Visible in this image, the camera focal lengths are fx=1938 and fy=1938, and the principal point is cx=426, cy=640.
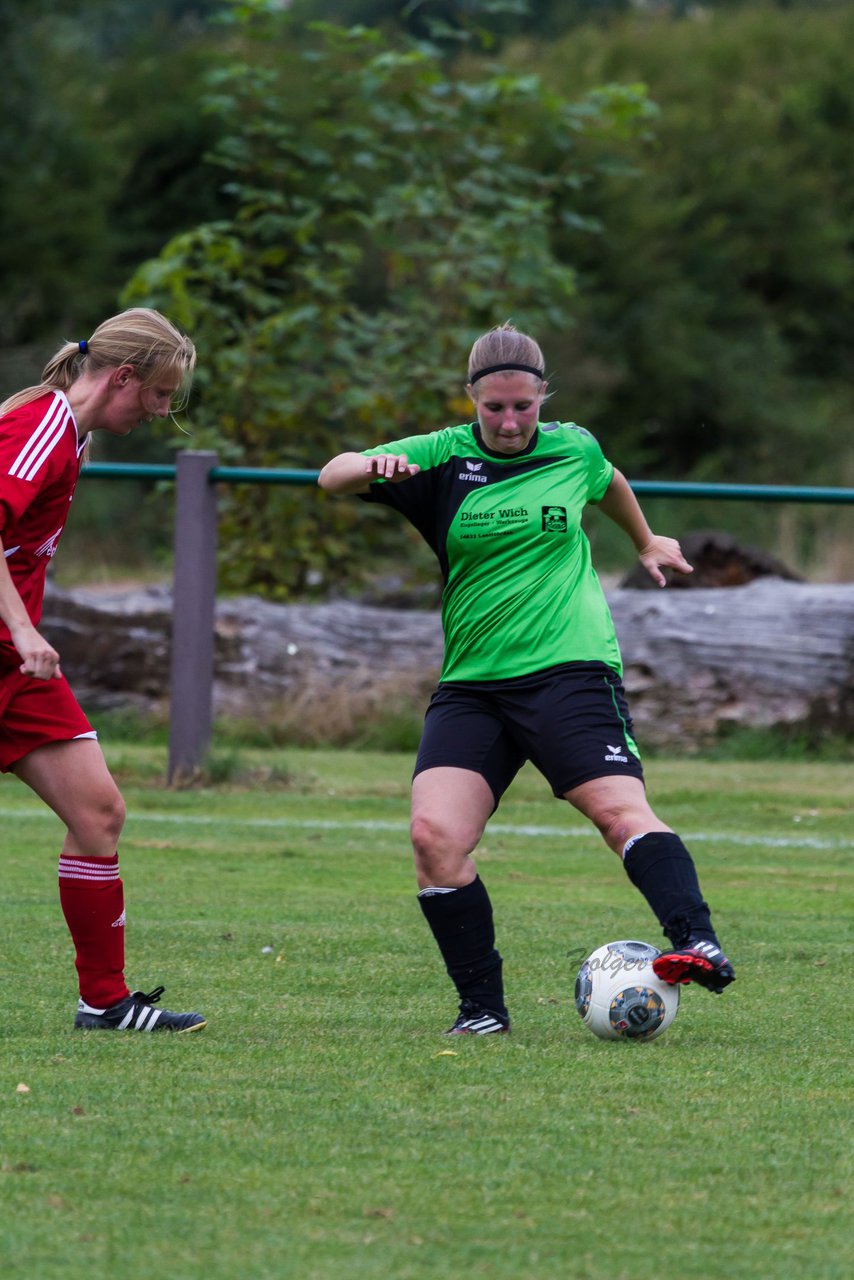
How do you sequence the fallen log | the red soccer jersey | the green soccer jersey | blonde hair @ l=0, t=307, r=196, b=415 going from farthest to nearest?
1. the fallen log
2. the green soccer jersey
3. blonde hair @ l=0, t=307, r=196, b=415
4. the red soccer jersey

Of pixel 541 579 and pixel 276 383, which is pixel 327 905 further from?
pixel 276 383

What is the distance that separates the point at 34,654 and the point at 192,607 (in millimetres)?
5501

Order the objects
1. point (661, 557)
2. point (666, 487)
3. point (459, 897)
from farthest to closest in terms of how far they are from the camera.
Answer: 1. point (666, 487)
2. point (661, 557)
3. point (459, 897)

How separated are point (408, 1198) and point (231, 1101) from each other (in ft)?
2.58

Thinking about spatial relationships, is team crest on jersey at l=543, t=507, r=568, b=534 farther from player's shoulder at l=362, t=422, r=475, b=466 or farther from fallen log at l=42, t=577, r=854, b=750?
fallen log at l=42, t=577, r=854, b=750

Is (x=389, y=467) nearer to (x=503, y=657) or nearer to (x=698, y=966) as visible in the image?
(x=503, y=657)

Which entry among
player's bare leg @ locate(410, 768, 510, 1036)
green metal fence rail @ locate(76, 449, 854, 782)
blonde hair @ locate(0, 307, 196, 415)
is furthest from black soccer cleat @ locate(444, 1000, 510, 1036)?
green metal fence rail @ locate(76, 449, 854, 782)

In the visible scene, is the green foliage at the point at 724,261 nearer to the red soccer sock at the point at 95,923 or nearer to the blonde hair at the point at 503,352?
the blonde hair at the point at 503,352

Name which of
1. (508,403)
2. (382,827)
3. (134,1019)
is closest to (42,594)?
(134,1019)

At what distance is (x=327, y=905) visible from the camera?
6832 millimetres

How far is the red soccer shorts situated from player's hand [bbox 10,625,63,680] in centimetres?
31

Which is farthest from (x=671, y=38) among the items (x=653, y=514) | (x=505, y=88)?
(x=505, y=88)

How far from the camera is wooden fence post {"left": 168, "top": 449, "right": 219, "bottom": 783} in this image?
382 inches

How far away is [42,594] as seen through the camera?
4.77 m
